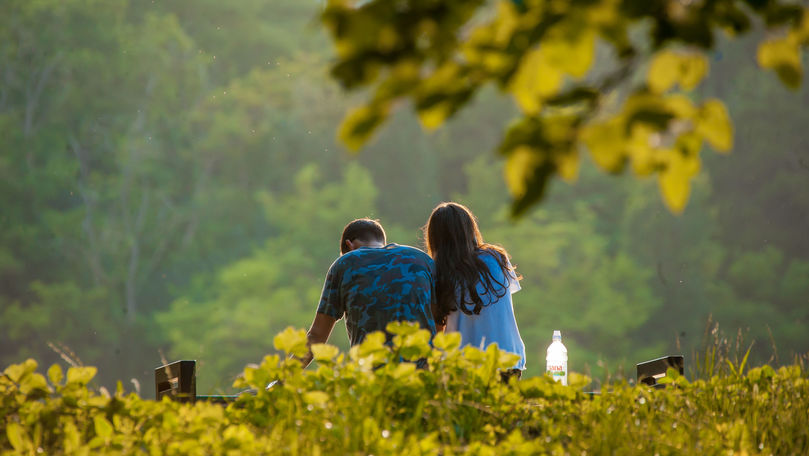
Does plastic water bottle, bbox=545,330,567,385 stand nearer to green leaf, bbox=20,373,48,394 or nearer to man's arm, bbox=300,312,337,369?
man's arm, bbox=300,312,337,369

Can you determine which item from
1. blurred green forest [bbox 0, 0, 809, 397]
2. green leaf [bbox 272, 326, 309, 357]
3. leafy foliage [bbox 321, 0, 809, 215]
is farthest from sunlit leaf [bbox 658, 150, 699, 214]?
blurred green forest [bbox 0, 0, 809, 397]

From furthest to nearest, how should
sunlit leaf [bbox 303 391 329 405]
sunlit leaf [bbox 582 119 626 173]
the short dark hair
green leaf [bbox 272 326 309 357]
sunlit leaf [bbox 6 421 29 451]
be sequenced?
the short dark hair, green leaf [bbox 272 326 309 357], sunlit leaf [bbox 303 391 329 405], sunlit leaf [bbox 6 421 29 451], sunlit leaf [bbox 582 119 626 173]

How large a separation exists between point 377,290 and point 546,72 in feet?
7.17

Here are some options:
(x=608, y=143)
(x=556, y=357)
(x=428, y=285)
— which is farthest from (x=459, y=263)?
(x=608, y=143)

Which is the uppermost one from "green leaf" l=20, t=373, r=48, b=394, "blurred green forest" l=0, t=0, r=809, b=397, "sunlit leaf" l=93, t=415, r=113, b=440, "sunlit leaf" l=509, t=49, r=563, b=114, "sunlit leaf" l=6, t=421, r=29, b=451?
"blurred green forest" l=0, t=0, r=809, b=397

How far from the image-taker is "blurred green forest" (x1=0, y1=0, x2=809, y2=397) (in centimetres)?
2336

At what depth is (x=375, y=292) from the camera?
341 centimetres

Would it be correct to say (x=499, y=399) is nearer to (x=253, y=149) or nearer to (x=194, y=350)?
(x=194, y=350)

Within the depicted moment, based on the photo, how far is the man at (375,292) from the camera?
3.40 metres

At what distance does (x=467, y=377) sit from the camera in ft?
8.00

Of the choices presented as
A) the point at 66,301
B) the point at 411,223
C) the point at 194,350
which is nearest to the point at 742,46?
the point at 411,223

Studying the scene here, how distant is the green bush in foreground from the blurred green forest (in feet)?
67.0

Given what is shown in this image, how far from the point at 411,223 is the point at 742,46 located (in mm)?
10032

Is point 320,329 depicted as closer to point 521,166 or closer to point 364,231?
point 364,231
